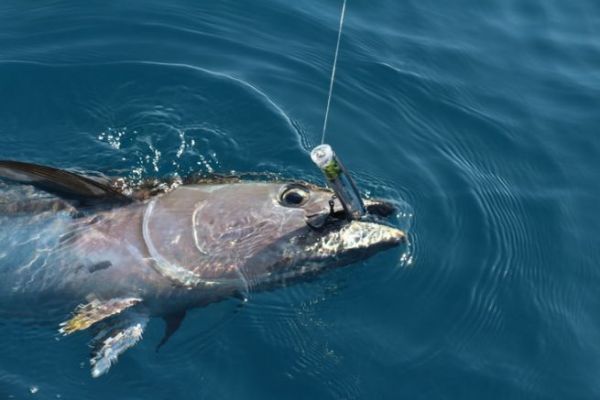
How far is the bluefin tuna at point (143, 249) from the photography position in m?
5.02

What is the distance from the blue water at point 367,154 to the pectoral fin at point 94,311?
339 millimetres

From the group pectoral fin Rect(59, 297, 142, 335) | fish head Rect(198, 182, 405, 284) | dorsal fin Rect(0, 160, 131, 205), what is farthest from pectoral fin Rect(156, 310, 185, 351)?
dorsal fin Rect(0, 160, 131, 205)

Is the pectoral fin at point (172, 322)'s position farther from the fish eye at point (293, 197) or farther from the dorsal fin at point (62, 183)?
the fish eye at point (293, 197)

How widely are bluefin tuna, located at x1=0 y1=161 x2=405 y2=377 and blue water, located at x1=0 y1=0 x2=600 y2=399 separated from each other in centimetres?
23

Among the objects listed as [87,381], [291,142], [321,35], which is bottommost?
[87,381]

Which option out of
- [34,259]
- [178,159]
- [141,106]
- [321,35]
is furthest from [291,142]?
[34,259]

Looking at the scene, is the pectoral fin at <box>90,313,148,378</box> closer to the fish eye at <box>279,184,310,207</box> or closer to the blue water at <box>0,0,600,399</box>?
the blue water at <box>0,0,600,399</box>

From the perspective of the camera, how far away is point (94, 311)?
16.2 ft

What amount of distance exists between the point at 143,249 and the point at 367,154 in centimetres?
262

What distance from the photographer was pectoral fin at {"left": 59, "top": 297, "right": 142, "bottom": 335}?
483cm

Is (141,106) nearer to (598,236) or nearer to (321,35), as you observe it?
(321,35)

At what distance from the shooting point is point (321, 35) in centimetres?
843

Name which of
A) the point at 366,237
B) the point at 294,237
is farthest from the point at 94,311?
the point at 366,237

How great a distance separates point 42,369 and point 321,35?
16.0 ft
